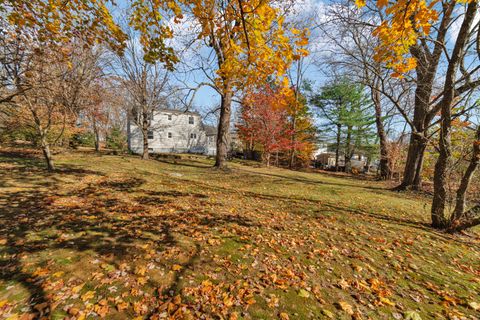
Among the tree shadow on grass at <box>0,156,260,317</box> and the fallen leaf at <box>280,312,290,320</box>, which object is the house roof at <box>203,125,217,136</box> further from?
the fallen leaf at <box>280,312,290,320</box>

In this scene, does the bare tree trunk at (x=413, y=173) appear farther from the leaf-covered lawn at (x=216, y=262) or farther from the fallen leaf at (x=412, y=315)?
the fallen leaf at (x=412, y=315)

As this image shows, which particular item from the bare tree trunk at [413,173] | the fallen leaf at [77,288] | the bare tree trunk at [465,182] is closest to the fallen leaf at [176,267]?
the fallen leaf at [77,288]

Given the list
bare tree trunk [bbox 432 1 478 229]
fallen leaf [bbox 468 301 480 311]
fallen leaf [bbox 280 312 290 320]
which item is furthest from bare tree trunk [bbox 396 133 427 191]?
fallen leaf [bbox 280 312 290 320]

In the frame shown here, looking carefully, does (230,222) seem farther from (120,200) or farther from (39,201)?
(39,201)

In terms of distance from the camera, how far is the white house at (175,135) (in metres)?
27.0

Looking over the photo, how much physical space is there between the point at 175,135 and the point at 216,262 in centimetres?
2888

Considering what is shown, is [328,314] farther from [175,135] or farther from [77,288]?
[175,135]

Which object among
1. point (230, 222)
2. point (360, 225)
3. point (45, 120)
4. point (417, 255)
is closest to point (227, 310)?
point (230, 222)

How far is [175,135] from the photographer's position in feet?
98.0

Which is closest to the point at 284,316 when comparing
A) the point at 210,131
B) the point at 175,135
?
the point at 175,135

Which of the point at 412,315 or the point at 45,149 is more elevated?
the point at 45,149

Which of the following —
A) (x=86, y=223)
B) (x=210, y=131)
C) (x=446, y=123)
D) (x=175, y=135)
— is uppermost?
(x=210, y=131)

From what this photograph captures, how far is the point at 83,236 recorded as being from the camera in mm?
3645

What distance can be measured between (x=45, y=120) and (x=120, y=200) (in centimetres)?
1273
